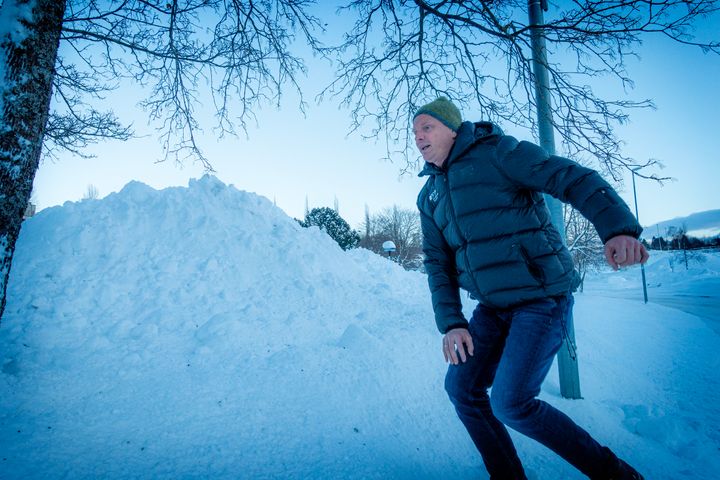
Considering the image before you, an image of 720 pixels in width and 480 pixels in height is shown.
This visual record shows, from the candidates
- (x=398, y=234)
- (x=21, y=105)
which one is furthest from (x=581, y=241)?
(x=21, y=105)

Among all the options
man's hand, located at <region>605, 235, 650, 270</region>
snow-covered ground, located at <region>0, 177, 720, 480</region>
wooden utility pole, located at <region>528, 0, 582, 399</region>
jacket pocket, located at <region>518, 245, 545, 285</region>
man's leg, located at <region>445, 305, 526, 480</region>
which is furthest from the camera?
wooden utility pole, located at <region>528, 0, 582, 399</region>

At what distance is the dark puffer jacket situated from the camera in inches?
60.7

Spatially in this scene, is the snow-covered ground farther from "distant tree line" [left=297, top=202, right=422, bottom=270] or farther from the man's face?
"distant tree line" [left=297, top=202, right=422, bottom=270]

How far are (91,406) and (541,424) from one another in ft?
10.9

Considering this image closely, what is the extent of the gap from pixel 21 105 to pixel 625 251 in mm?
3173

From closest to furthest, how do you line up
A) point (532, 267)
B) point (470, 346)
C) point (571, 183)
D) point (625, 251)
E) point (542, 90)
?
point (625, 251)
point (571, 183)
point (532, 267)
point (470, 346)
point (542, 90)

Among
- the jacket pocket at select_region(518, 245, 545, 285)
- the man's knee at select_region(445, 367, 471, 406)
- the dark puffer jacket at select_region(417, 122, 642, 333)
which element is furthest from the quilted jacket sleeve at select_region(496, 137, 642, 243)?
the man's knee at select_region(445, 367, 471, 406)

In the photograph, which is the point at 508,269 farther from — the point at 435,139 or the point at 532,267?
the point at 435,139

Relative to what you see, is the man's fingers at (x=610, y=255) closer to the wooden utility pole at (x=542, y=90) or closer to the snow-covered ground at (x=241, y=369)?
the snow-covered ground at (x=241, y=369)

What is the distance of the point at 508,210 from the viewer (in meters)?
1.69

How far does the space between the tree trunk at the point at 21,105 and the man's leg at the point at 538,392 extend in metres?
2.79

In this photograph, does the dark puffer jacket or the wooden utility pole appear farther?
the wooden utility pole

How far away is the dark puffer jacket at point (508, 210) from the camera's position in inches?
60.7

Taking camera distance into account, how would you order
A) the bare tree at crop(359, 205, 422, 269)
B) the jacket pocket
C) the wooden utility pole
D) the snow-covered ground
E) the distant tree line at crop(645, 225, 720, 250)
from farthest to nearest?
1. the distant tree line at crop(645, 225, 720, 250)
2. the bare tree at crop(359, 205, 422, 269)
3. the wooden utility pole
4. the snow-covered ground
5. the jacket pocket
